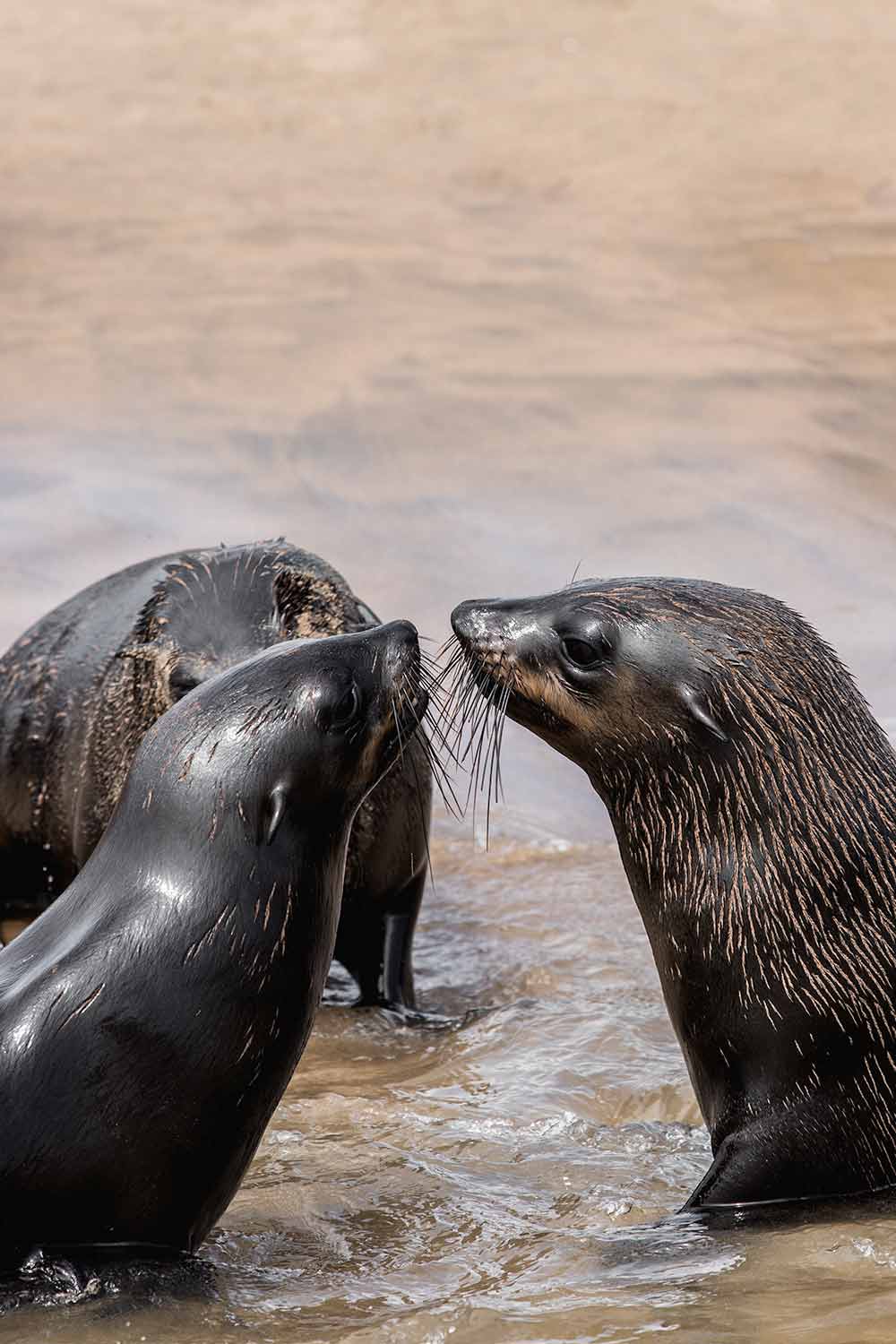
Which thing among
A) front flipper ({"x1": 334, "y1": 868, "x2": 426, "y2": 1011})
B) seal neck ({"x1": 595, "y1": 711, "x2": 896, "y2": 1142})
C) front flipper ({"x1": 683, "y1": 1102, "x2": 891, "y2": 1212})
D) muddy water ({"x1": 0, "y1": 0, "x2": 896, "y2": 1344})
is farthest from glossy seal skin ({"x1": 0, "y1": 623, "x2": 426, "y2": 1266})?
front flipper ({"x1": 334, "y1": 868, "x2": 426, "y2": 1011})

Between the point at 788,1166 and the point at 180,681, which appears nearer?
the point at 788,1166

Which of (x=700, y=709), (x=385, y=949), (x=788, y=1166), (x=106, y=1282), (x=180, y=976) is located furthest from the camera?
(x=385, y=949)

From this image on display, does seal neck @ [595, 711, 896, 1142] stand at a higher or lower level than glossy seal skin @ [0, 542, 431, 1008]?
lower

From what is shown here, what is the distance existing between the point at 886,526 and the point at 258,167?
7650 millimetres

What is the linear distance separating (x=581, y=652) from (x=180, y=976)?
50.4 inches

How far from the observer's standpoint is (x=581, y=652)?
187 inches

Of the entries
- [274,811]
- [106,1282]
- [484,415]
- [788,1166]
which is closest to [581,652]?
[274,811]

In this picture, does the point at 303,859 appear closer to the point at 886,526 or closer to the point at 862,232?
the point at 886,526

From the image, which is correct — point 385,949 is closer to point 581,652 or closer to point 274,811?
point 581,652

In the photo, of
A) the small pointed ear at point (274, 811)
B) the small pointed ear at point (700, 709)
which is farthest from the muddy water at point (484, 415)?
the small pointed ear at point (700, 709)

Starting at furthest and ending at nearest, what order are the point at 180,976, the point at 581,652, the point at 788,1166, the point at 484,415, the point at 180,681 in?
the point at 484,415 < the point at 180,681 < the point at 581,652 < the point at 788,1166 < the point at 180,976

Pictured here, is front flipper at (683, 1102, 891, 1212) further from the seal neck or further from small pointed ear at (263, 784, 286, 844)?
small pointed ear at (263, 784, 286, 844)

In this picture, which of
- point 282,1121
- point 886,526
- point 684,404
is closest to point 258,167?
point 684,404

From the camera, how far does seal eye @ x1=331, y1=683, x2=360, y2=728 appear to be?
432cm
